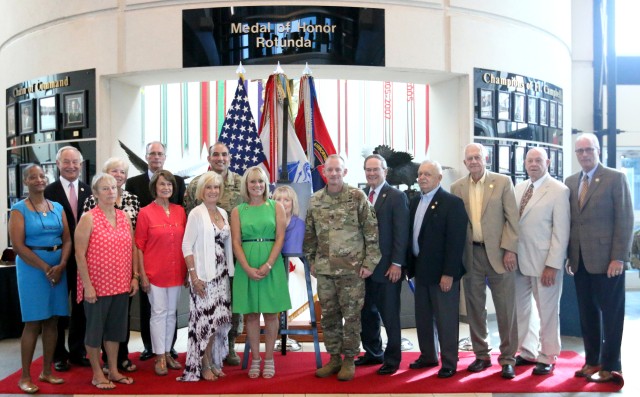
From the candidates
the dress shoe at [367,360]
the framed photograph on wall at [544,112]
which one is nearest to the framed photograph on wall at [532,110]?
the framed photograph on wall at [544,112]

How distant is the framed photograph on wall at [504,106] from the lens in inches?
280

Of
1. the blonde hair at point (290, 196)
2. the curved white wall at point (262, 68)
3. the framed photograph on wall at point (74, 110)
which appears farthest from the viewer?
the framed photograph on wall at point (74, 110)

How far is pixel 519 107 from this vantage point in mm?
7312

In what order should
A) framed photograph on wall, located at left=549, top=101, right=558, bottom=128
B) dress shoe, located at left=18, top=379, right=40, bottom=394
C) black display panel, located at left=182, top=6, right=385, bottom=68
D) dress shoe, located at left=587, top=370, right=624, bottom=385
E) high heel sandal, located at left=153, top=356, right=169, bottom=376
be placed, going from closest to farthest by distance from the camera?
dress shoe, located at left=18, top=379, right=40, bottom=394 < dress shoe, located at left=587, top=370, right=624, bottom=385 < high heel sandal, located at left=153, top=356, right=169, bottom=376 < black display panel, located at left=182, top=6, right=385, bottom=68 < framed photograph on wall, located at left=549, top=101, right=558, bottom=128

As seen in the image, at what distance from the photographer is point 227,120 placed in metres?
6.04

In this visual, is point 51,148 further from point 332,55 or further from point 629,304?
point 629,304

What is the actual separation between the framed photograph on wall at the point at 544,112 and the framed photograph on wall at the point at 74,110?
504 centimetres

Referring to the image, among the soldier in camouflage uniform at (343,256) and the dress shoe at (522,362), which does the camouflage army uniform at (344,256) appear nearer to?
the soldier in camouflage uniform at (343,256)

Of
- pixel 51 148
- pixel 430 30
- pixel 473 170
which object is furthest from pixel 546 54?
pixel 51 148

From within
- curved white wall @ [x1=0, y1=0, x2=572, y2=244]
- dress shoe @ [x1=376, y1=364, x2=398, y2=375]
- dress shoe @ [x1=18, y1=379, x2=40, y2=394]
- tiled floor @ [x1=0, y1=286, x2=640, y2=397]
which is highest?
curved white wall @ [x1=0, y1=0, x2=572, y2=244]

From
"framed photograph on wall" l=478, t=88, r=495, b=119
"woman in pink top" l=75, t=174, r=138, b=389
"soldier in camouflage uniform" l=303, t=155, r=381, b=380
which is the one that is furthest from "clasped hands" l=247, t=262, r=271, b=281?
"framed photograph on wall" l=478, t=88, r=495, b=119

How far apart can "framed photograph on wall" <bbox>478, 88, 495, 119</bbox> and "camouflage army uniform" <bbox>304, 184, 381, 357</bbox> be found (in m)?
2.84

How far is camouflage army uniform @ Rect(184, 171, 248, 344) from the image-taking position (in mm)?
5227

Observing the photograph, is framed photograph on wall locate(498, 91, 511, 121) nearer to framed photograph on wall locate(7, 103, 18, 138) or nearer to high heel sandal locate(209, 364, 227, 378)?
high heel sandal locate(209, 364, 227, 378)
